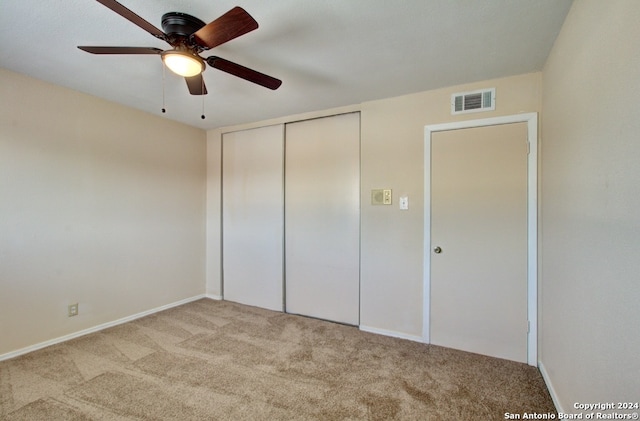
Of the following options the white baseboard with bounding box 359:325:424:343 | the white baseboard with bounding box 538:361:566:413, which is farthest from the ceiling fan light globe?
the white baseboard with bounding box 538:361:566:413

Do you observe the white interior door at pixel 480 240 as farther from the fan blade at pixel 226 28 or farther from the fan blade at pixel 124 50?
the fan blade at pixel 124 50

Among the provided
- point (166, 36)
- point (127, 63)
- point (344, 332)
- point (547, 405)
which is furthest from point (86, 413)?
point (547, 405)

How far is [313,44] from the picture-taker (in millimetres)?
1989

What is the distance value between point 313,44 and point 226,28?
742mm

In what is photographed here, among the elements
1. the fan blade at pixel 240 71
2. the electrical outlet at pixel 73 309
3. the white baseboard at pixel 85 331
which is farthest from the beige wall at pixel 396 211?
the electrical outlet at pixel 73 309

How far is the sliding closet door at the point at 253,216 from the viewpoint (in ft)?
11.9

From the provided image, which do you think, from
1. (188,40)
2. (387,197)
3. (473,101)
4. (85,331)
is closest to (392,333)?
(387,197)

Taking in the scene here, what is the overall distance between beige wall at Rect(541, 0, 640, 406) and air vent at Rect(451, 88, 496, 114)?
49cm

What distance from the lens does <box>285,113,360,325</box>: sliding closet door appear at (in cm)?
316

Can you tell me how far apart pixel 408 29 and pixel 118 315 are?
12.7 feet

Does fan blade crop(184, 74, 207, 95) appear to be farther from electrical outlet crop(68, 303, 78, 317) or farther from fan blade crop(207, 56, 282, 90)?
electrical outlet crop(68, 303, 78, 317)

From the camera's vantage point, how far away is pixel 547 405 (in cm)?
185

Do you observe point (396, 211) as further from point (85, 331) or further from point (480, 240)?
point (85, 331)

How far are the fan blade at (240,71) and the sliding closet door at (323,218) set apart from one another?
4.46ft
